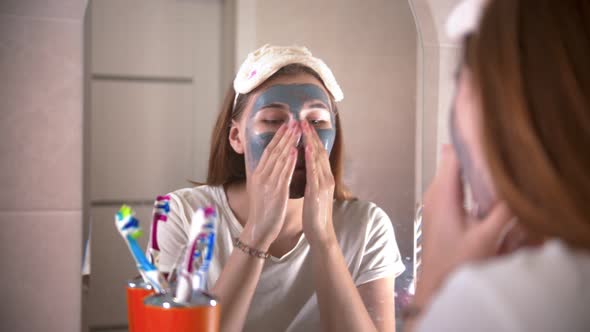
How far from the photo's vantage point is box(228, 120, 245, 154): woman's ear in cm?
94

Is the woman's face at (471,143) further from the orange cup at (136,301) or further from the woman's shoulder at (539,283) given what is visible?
the orange cup at (136,301)

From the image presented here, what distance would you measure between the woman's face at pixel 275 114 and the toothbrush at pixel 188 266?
0.15m

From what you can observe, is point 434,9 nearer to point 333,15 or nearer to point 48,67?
point 333,15

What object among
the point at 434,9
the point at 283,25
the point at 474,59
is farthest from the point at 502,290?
the point at 434,9

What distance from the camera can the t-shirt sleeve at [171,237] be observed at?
2.87 ft

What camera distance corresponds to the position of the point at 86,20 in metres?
0.90

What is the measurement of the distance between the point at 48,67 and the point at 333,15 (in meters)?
0.45

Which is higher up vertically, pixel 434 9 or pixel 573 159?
pixel 434 9

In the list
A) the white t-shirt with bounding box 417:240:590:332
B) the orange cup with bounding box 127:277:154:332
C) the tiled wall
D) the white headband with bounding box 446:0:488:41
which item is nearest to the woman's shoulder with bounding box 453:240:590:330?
the white t-shirt with bounding box 417:240:590:332

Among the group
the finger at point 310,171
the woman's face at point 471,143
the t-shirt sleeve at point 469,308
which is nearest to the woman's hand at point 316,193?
the finger at point 310,171

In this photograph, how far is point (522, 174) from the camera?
0.51 meters

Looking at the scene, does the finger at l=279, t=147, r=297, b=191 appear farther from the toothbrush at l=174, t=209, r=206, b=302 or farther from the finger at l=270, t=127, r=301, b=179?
the toothbrush at l=174, t=209, r=206, b=302

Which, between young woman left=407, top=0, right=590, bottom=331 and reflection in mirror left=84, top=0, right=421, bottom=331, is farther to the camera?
reflection in mirror left=84, top=0, right=421, bottom=331

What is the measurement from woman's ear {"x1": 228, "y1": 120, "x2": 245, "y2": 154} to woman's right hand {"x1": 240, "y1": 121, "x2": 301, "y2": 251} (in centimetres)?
4
